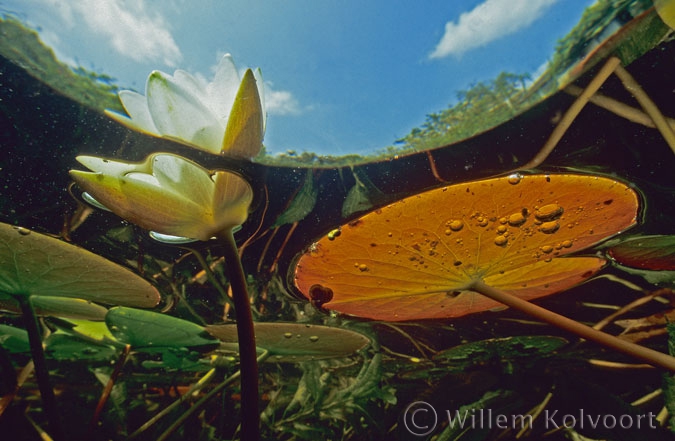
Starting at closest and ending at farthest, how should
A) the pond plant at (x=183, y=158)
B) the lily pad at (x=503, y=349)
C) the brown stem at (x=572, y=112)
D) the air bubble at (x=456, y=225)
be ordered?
the pond plant at (x=183, y=158), the brown stem at (x=572, y=112), the air bubble at (x=456, y=225), the lily pad at (x=503, y=349)

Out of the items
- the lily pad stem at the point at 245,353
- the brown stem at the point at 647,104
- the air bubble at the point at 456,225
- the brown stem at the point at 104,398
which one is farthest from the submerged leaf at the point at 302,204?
the brown stem at the point at 104,398

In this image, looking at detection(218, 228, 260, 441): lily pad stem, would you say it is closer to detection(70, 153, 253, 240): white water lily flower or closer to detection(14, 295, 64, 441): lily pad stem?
detection(70, 153, 253, 240): white water lily flower

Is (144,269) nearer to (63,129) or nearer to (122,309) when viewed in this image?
(122,309)

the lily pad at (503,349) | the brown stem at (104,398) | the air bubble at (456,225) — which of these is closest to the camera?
the air bubble at (456,225)

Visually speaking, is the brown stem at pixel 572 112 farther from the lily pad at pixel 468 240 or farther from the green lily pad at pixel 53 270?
the green lily pad at pixel 53 270

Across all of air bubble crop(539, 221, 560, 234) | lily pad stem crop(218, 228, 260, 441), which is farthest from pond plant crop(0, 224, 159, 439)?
air bubble crop(539, 221, 560, 234)

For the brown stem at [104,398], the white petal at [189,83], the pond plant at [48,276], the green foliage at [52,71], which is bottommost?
the brown stem at [104,398]

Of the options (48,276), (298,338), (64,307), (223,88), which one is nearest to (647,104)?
(223,88)

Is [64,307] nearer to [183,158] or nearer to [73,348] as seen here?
[73,348]
